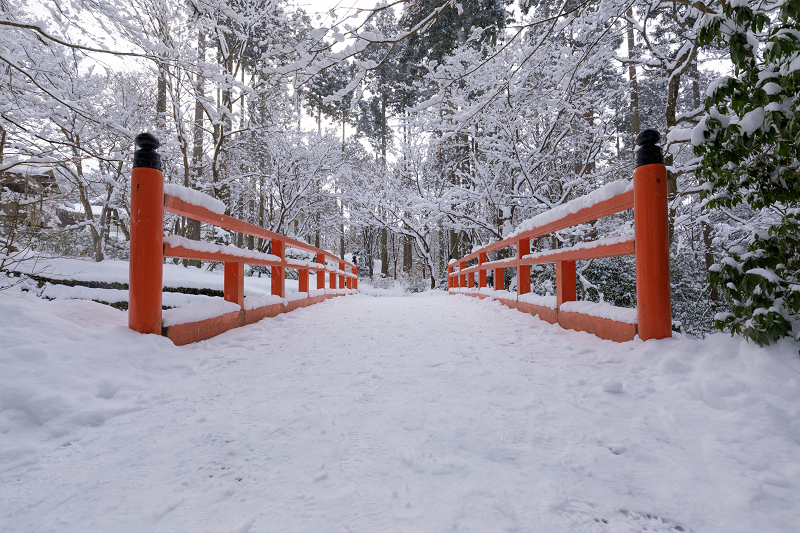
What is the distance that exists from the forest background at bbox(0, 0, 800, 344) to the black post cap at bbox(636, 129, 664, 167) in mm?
253

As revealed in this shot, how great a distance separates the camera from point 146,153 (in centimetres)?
206

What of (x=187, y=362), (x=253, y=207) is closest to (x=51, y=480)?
(x=187, y=362)

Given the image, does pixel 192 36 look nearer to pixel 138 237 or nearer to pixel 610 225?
pixel 138 237

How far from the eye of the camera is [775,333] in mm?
1354

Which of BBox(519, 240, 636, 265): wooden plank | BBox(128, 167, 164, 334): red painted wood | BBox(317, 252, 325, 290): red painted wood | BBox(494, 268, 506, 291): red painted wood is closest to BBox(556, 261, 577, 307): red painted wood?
BBox(519, 240, 636, 265): wooden plank

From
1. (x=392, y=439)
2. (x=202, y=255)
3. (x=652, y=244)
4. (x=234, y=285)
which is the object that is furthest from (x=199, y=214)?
(x=652, y=244)

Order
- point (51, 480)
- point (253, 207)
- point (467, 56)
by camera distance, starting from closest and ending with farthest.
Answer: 1. point (51, 480)
2. point (467, 56)
3. point (253, 207)

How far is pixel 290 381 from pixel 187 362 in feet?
2.12

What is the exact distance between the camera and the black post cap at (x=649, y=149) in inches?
75.4

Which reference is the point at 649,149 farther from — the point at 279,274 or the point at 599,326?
the point at 279,274

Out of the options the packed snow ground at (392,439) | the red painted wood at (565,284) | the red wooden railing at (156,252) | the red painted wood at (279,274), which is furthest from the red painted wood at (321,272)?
the packed snow ground at (392,439)

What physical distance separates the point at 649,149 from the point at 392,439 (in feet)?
6.75

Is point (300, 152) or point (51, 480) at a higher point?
point (300, 152)

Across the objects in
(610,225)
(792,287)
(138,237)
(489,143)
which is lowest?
(792,287)
